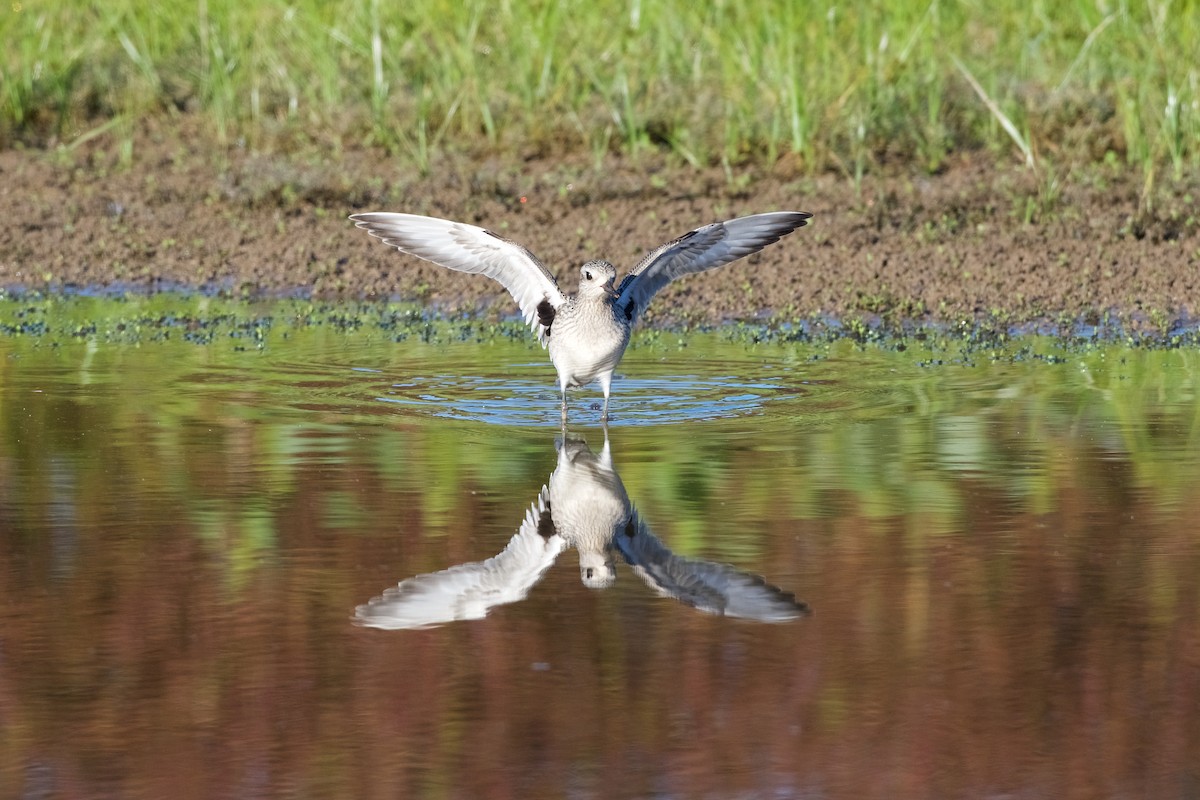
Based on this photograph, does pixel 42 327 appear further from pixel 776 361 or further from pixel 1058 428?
pixel 1058 428

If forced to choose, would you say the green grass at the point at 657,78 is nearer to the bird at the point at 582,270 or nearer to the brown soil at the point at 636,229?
the brown soil at the point at 636,229

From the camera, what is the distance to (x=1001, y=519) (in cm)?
650

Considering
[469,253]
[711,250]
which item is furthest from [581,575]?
[711,250]

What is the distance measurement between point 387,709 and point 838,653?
3.49 feet

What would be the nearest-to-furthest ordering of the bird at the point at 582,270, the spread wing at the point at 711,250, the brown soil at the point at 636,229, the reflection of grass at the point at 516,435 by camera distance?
1. the reflection of grass at the point at 516,435
2. the bird at the point at 582,270
3. the spread wing at the point at 711,250
4. the brown soil at the point at 636,229

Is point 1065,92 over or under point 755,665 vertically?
over

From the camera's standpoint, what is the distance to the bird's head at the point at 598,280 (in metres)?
8.80

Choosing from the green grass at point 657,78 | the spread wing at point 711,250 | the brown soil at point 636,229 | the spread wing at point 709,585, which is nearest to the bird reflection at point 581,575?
the spread wing at point 709,585

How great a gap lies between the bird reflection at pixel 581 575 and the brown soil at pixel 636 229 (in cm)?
468

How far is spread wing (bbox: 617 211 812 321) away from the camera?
9.16 m

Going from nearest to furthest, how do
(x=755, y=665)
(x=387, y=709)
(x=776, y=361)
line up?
(x=387, y=709) < (x=755, y=665) < (x=776, y=361)

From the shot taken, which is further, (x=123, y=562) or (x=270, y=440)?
(x=270, y=440)

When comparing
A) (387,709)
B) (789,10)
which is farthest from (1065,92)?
(387,709)

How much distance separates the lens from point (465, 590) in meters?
5.65
